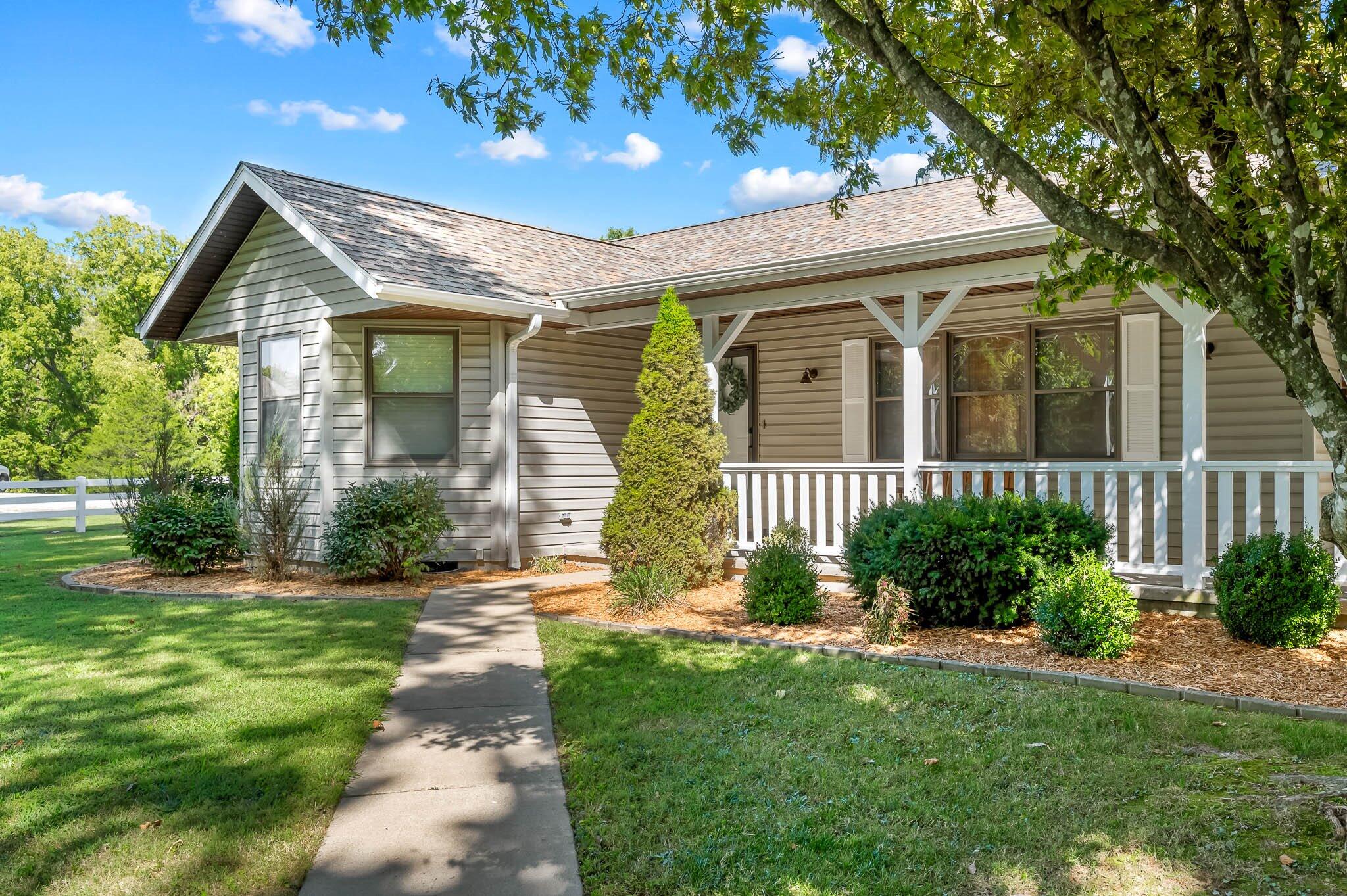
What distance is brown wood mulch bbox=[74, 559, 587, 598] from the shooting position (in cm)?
907

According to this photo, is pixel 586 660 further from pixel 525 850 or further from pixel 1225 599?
pixel 1225 599

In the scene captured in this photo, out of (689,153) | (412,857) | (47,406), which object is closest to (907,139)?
(412,857)

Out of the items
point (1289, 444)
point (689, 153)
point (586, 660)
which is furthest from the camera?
point (689, 153)

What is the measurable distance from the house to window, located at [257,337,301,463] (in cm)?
4

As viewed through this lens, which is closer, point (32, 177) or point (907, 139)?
point (907, 139)

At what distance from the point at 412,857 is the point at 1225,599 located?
550 centimetres

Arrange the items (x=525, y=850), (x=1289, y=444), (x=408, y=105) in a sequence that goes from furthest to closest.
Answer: (x=408, y=105), (x=1289, y=444), (x=525, y=850)

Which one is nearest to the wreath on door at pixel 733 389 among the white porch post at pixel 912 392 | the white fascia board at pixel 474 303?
the white fascia board at pixel 474 303

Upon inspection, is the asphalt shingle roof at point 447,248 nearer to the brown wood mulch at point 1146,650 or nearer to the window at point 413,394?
the window at point 413,394

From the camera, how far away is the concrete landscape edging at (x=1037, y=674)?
4.68 metres

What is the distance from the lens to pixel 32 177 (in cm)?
7856

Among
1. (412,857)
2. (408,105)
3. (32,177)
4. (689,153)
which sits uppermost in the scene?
(32,177)

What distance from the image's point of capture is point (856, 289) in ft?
28.3

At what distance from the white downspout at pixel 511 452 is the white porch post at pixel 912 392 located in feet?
14.4
